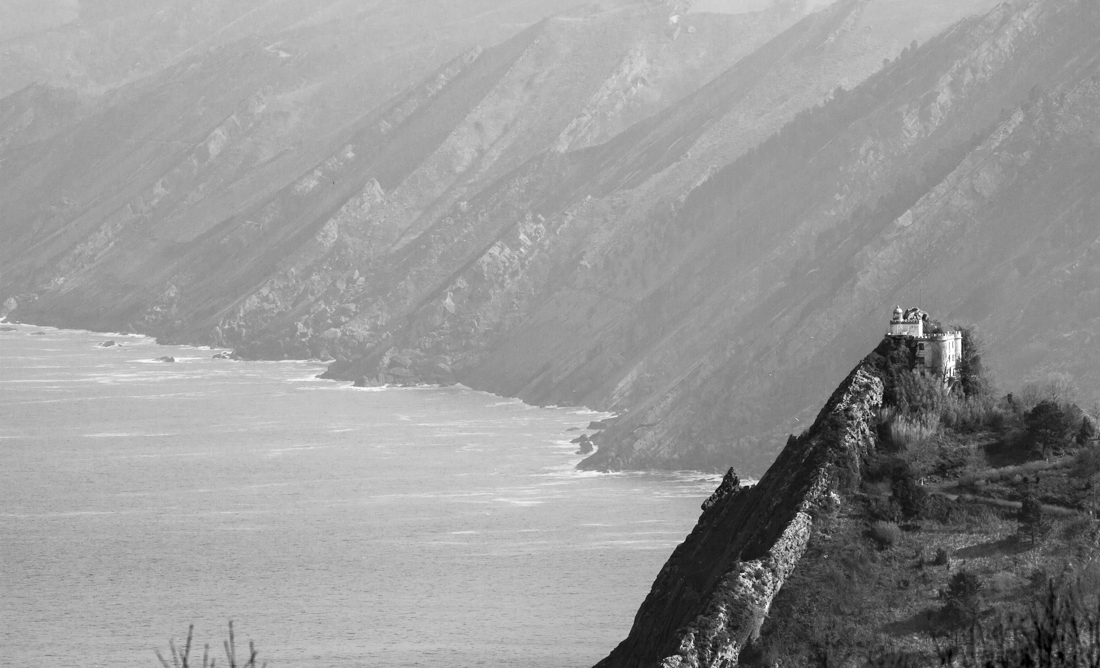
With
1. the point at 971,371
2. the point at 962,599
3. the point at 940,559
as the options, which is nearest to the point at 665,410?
the point at 971,371

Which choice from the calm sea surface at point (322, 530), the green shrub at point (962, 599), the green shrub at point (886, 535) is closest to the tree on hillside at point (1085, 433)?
the green shrub at point (886, 535)

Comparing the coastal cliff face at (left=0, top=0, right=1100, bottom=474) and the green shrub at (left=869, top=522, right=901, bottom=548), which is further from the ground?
the coastal cliff face at (left=0, top=0, right=1100, bottom=474)

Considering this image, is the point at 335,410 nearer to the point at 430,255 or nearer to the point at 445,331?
the point at 445,331

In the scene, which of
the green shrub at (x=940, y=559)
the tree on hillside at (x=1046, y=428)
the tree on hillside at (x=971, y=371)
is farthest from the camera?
the tree on hillside at (x=971, y=371)

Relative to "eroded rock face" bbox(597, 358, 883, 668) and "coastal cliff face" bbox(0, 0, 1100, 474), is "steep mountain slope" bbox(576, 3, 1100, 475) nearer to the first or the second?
"coastal cliff face" bbox(0, 0, 1100, 474)

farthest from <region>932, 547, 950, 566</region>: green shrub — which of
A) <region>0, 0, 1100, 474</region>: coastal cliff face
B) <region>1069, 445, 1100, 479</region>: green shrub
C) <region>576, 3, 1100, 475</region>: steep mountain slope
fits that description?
<region>576, 3, 1100, 475</region>: steep mountain slope

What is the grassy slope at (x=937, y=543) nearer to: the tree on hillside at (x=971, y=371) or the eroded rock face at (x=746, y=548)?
the eroded rock face at (x=746, y=548)
